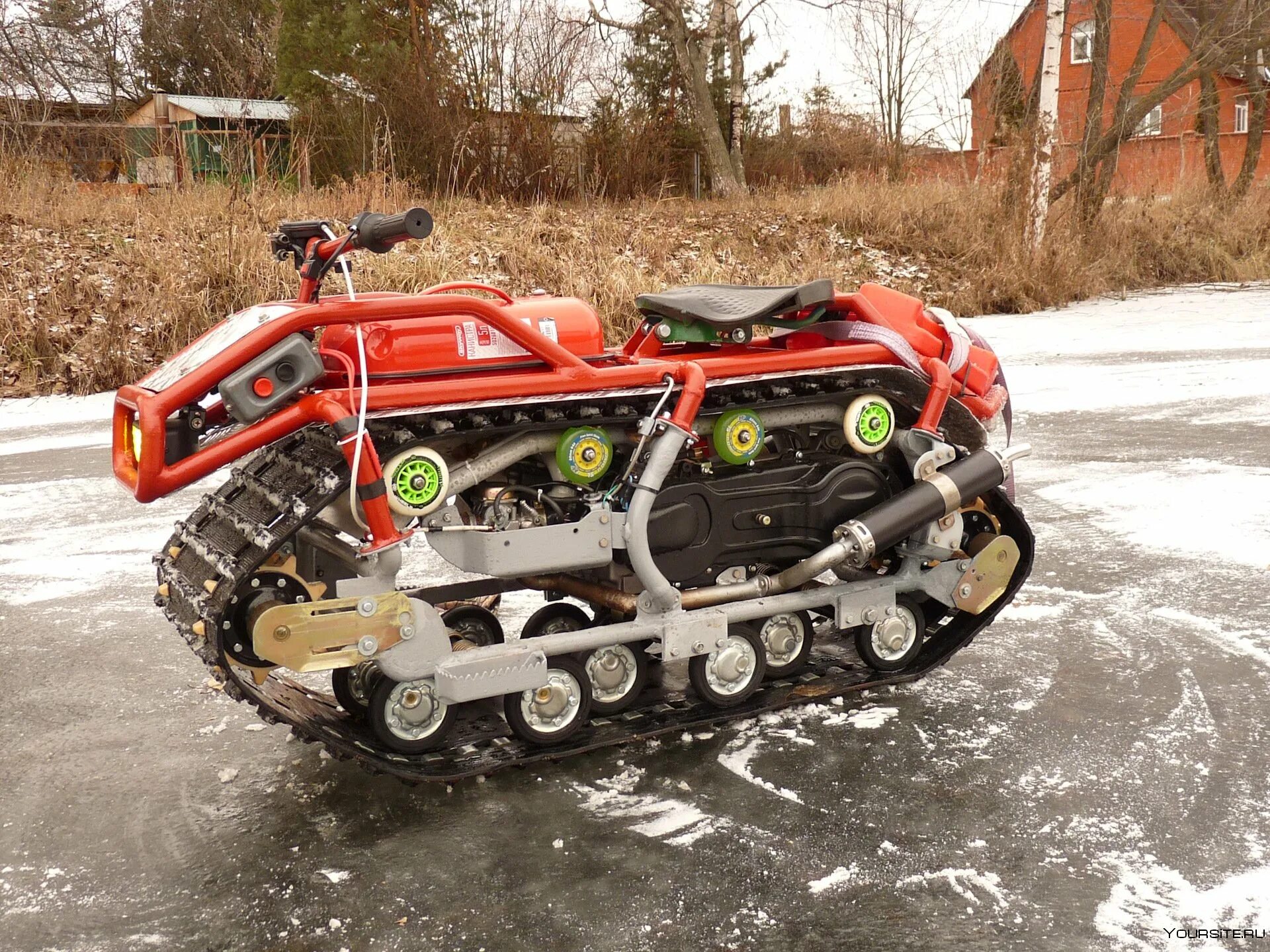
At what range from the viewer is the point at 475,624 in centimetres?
430

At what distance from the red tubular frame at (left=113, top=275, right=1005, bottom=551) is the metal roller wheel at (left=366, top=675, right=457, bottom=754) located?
0.50 meters

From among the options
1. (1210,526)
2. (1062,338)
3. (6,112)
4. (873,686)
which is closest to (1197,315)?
(1062,338)

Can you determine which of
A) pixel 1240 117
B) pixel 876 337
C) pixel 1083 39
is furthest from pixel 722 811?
pixel 1240 117

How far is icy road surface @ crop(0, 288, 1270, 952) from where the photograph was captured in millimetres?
2861

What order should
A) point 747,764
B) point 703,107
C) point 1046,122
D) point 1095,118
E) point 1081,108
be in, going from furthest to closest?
point 703,107 → point 1081,108 → point 1095,118 → point 1046,122 → point 747,764

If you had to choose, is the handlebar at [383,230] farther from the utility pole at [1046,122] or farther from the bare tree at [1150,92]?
the bare tree at [1150,92]

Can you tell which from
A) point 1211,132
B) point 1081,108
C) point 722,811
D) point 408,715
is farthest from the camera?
point 1081,108

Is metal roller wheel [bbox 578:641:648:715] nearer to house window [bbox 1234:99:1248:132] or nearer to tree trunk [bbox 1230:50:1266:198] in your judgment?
tree trunk [bbox 1230:50:1266:198]

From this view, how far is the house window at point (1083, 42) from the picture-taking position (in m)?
19.3

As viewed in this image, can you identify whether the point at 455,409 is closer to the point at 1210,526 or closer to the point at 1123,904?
the point at 1123,904

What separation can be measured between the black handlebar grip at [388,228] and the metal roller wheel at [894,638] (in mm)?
2097

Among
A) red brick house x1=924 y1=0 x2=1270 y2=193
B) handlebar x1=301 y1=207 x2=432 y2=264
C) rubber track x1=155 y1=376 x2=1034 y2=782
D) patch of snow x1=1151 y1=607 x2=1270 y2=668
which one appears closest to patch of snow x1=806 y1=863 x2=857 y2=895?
rubber track x1=155 y1=376 x2=1034 y2=782

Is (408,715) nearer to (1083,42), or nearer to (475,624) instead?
(475,624)

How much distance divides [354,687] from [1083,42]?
19.1m
